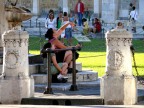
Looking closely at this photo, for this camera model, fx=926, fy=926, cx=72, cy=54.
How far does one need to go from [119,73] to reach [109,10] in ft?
155

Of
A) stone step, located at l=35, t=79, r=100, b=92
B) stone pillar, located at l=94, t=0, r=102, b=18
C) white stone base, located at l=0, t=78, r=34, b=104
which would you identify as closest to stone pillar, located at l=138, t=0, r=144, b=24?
stone pillar, located at l=94, t=0, r=102, b=18

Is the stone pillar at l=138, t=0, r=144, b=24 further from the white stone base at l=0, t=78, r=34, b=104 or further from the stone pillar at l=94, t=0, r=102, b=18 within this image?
the white stone base at l=0, t=78, r=34, b=104

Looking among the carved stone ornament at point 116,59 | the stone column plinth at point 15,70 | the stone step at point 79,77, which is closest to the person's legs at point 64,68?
the stone step at point 79,77

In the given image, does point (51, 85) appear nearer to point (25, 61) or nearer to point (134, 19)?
point (25, 61)

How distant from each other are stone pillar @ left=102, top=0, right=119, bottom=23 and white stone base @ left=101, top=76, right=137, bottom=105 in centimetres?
4661

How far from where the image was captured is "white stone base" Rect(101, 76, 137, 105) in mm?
18562

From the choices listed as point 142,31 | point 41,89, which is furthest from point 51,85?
point 142,31

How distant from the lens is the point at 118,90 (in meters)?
18.5

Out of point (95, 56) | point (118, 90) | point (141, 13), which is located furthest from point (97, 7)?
point (118, 90)

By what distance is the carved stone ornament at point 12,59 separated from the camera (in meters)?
19.1

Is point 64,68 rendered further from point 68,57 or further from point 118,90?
point 118,90

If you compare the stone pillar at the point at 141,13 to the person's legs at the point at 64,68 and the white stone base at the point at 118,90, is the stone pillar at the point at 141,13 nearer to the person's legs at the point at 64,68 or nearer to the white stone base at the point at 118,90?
the person's legs at the point at 64,68

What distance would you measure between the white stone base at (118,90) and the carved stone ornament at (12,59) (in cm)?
189

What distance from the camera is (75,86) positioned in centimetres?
2081
